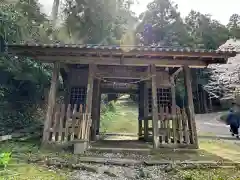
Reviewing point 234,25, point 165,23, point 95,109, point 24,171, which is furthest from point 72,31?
point 234,25

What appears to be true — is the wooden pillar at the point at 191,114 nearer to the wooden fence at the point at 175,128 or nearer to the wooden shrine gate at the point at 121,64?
the wooden shrine gate at the point at 121,64

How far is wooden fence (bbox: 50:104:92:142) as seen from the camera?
23.4 ft

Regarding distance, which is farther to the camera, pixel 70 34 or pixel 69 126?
pixel 70 34

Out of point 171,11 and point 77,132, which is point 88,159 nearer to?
point 77,132

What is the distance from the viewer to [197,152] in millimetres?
7137

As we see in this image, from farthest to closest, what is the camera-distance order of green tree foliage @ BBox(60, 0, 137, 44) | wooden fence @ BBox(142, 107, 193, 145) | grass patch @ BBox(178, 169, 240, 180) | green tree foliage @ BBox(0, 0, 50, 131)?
green tree foliage @ BBox(60, 0, 137, 44), green tree foliage @ BBox(0, 0, 50, 131), wooden fence @ BBox(142, 107, 193, 145), grass patch @ BBox(178, 169, 240, 180)

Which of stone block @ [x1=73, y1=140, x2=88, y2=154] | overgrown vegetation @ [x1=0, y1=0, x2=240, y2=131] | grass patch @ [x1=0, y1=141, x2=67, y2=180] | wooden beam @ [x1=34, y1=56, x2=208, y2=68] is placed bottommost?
grass patch @ [x1=0, y1=141, x2=67, y2=180]

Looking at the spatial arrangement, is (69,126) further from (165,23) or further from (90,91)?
(165,23)

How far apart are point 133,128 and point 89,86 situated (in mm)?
10436

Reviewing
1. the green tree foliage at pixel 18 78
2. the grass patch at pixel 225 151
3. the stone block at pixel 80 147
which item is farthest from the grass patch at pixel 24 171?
the grass patch at pixel 225 151

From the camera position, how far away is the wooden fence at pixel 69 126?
7.13m

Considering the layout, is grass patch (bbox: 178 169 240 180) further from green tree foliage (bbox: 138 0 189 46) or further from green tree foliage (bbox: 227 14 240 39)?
green tree foliage (bbox: 138 0 189 46)

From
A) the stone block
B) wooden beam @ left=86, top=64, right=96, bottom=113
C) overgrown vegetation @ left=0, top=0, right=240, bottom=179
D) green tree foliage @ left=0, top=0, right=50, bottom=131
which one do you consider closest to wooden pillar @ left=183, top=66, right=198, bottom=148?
overgrown vegetation @ left=0, top=0, right=240, bottom=179

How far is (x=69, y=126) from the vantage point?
7332mm
